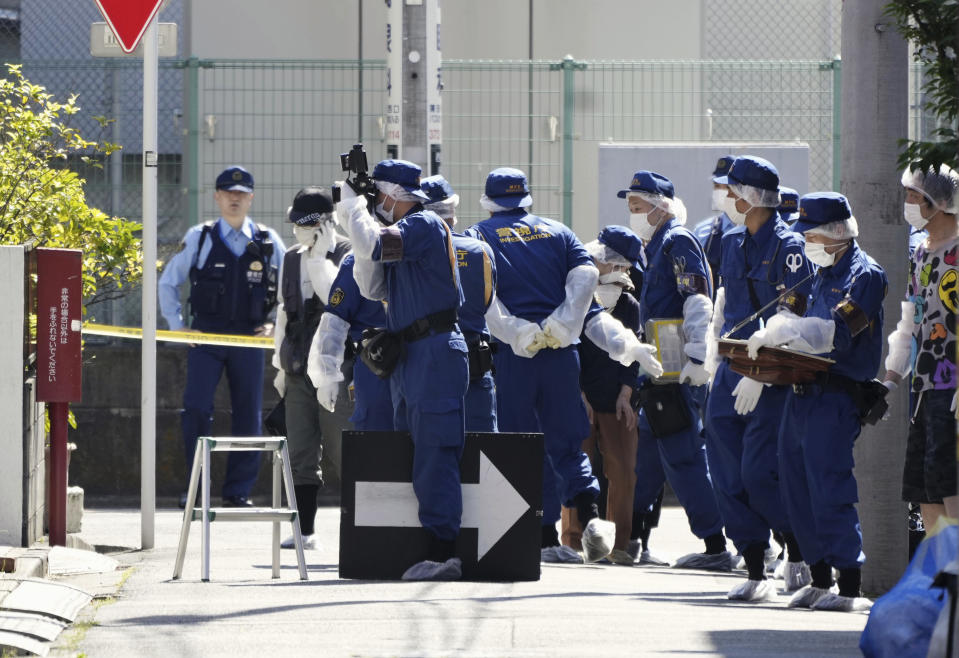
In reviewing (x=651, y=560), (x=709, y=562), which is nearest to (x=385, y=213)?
(x=709, y=562)

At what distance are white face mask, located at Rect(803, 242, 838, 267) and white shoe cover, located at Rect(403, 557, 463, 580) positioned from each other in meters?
2.13

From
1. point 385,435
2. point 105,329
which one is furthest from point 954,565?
point 105,329

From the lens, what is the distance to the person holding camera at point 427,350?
8344 mm

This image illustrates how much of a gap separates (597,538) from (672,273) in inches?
60.8

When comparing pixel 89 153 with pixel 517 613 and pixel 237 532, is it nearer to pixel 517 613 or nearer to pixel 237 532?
pixel 237 532

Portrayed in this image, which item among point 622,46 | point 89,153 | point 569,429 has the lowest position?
point 569,429

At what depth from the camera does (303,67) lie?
13.9 m

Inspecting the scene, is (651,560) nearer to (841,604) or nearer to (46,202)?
(841,604)

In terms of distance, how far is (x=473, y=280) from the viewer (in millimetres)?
9203

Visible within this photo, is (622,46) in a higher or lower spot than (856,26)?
higher

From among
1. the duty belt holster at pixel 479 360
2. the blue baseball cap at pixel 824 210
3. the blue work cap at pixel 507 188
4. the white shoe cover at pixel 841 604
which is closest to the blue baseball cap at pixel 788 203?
the blue work cap at pixel 507 188

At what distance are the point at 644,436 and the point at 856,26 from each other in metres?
2.89

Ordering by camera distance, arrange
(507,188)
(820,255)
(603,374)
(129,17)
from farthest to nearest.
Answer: (603,374), (507,188), (129,17), (820,255)

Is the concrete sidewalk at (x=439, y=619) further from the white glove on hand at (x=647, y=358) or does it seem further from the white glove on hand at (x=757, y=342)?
the white glove on hand at (x=647, y=358)
